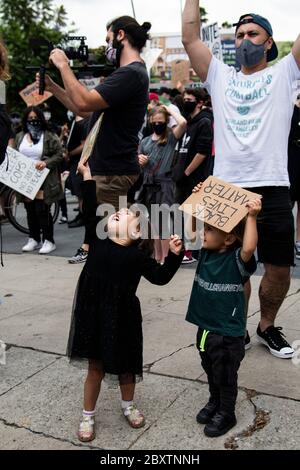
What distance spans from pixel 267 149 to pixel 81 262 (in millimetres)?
3516

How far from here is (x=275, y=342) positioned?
352 centimetres

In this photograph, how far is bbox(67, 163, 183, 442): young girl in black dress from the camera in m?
2.58

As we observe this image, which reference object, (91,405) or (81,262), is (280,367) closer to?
(91,405)

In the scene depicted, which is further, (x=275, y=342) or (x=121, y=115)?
(x=275, y=342)

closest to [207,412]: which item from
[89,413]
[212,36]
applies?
[89,413]

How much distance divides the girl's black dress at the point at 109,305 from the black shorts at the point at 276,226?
1014 mm

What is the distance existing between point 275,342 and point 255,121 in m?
1.35

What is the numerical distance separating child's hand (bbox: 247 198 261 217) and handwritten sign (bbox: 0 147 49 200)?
4670mm

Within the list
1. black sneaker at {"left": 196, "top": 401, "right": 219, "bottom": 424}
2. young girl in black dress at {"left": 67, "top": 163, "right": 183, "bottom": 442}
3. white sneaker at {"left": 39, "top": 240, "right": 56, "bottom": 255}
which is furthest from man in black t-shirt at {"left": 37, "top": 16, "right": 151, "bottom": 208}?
white sneaker at {"left": 39, "top": 240, "right": 56, "bottom": 255}

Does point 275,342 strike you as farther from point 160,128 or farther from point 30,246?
point 30,246

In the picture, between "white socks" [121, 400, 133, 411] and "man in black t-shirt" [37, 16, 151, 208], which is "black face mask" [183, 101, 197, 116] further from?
"white socks" [121, 400, 133, 411]

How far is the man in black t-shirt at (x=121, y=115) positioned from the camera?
3.22 metres

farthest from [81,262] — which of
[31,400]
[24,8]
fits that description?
[24,8]

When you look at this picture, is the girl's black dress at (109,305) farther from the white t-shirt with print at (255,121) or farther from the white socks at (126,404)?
the white t-shirt with print at (255,121)
